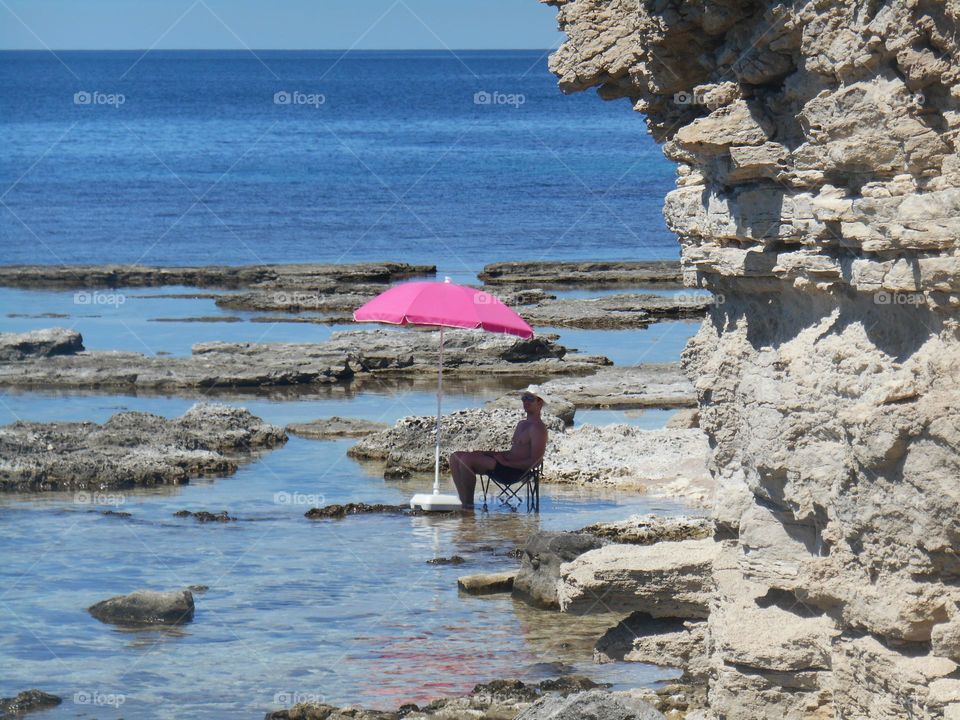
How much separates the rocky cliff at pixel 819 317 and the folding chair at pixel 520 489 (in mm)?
5998

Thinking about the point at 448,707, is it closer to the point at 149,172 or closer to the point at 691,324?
the point at 691,324

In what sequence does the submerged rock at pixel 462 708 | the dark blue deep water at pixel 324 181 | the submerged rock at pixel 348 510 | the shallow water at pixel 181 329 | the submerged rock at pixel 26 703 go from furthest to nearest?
1. the dark blue deep water at pixel 324 181
2. the shallow water at pixel 181 329
3. the submerged rock at pixel 348 510
4. the submerged rock at pixel 26 703
5. the submerged rock at pixel 462 708

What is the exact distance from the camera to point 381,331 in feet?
79.8

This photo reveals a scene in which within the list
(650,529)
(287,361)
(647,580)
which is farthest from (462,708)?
(287,361)

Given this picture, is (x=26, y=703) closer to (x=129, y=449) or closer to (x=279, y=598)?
(x=279, y=598)

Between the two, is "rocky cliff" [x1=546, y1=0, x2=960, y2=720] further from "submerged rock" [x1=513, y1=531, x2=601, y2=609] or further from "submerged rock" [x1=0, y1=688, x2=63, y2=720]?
"submerged rock" [x1=0, y1=688, x2=63, y2=720]

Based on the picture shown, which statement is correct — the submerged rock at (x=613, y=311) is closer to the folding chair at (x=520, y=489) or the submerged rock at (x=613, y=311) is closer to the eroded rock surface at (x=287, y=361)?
the eroded rock surface at (x=287, y=361)

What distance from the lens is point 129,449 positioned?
15.6 meters

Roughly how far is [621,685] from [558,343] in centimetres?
1577

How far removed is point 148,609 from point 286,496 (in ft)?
13.5

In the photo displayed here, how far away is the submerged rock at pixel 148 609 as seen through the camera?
1034 cm

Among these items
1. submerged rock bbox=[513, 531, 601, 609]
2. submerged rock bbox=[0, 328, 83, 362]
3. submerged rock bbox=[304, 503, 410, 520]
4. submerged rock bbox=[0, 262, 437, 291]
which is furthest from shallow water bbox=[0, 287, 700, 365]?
submerged rock bbox=[513, 531, 601, 609]

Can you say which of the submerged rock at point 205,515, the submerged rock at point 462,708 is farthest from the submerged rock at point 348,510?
the submerged rock at point 462,708

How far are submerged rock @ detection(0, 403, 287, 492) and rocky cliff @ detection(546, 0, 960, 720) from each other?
829cm
